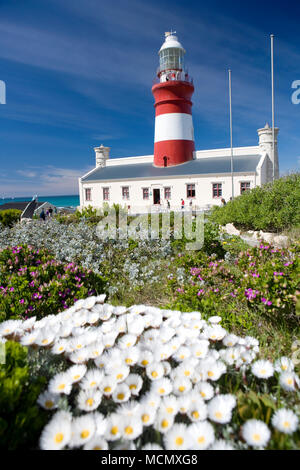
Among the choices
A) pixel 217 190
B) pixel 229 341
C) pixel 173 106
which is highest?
pixel 173 106

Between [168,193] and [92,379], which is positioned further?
[168,193]

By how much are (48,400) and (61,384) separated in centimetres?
9

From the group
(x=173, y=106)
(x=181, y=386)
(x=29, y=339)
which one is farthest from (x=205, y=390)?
(x=173, y=106)

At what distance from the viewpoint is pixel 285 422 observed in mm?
1176

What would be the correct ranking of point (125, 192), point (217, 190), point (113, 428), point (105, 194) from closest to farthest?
1. point (113, 428)
2. point (217, 190)
3. point (125, 192)
4. point (105, 194)

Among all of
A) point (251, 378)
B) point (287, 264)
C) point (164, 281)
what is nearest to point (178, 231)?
point (164, 281)

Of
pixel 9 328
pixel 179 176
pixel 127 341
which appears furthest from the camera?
pixel 179 176

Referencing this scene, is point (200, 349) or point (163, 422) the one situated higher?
point (200, 349)

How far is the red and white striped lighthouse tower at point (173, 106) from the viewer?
27172 mm

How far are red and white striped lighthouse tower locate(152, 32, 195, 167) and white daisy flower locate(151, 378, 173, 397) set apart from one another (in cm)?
2821

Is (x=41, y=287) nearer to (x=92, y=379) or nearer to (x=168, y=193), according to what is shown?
(x=92, y=379)

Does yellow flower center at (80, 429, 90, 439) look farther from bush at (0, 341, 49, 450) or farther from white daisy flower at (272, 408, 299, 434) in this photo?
white daisy flower at (272, 408, 299, 434)

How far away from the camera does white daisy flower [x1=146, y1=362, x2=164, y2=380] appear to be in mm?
1484

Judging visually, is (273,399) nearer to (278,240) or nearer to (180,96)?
(278,240)
